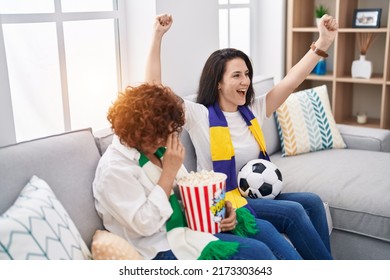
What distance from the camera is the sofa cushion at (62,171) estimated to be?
145cm

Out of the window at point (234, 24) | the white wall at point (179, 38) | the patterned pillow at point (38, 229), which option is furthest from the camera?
the window at point (234, 24)

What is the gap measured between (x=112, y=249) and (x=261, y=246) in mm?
503

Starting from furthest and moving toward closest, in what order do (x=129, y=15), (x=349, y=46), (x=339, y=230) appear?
(x=349, y=46) → (x=129, y=15) → (x=339, y=230)

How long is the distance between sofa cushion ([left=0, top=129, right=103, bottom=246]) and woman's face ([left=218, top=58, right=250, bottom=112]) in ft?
2.33

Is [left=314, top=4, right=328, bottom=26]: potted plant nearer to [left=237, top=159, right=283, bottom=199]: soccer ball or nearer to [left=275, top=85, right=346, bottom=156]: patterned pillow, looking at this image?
[left=275, top=85, right=346, bottom=156]: patterned pillow

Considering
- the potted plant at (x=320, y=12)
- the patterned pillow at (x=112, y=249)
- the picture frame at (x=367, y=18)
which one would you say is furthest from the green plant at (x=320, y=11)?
the patterned pillow at (x=112, y=249)

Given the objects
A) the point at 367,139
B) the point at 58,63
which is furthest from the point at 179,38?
the point at 367,139

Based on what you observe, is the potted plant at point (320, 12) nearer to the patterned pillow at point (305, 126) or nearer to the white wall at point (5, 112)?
the patterned pillow at point (305, 126)

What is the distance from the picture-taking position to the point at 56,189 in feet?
5.08

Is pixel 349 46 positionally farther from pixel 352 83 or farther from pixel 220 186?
pixel 220 186

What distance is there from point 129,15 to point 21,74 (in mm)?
748

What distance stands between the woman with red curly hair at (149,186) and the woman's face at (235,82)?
0.57 metres
